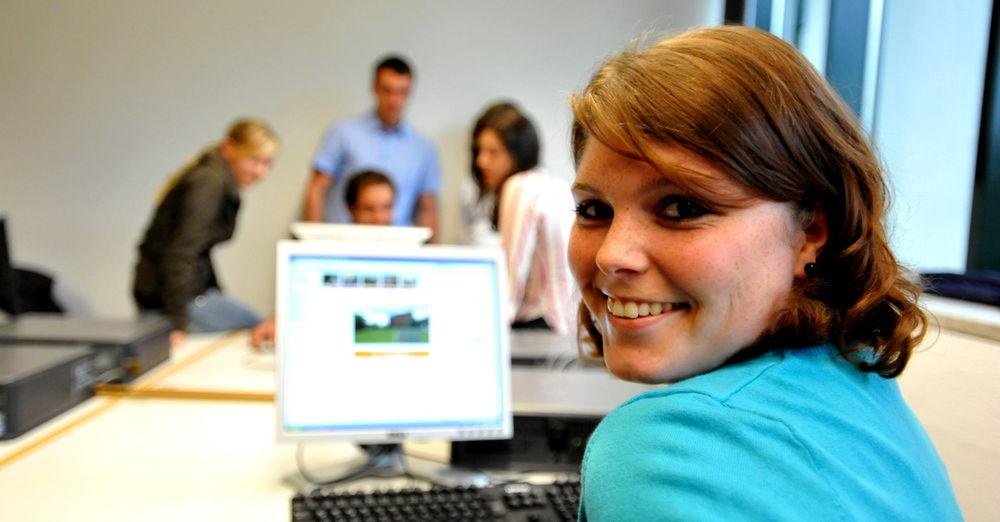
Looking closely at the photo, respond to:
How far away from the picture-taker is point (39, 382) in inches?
62.5

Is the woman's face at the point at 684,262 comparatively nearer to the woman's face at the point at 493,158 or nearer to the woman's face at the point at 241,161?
the woman's face at the point at 493,158

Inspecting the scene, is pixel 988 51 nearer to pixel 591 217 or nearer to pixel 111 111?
pixel 591 217

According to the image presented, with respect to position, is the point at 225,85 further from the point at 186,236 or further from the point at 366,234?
the point at 366,234

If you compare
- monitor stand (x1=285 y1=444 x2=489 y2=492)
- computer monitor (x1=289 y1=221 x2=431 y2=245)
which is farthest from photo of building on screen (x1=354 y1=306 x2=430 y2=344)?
computer monitor (x1=289 y1=221 x2=431 y2=245)

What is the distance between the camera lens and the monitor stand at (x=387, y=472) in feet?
4.53

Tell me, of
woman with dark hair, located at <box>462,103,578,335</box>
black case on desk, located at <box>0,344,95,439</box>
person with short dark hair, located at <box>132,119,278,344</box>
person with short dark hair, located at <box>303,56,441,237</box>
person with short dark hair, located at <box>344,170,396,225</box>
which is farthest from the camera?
person with short dark hair, located at <box>303,56,441,237</box>

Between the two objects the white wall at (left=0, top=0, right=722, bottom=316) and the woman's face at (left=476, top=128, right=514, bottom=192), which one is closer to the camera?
the woman's face at (left=476, top=128, right=514, bottom=192)

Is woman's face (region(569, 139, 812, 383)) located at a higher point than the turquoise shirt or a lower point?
higher

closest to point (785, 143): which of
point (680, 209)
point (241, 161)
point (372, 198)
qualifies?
point (680, 209)

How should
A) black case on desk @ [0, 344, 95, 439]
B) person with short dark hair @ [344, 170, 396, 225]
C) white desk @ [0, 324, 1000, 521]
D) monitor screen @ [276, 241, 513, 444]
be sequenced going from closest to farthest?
white desk @ [0, 324, 1000, 521] → monitor screen @ [276, 241, 513, 444] → black case on desk @ [0, 344, 95, 439] → person with short dark hair @ [344, 170, 396, 225]

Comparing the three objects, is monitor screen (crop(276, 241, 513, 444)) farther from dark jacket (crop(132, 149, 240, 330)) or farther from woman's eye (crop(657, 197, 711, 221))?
dark jacket (crop(132, 149, 240, 330))

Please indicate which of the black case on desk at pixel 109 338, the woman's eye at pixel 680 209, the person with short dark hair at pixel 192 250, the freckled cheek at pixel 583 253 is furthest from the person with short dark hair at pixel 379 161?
the woman's eye at pixel 680 209

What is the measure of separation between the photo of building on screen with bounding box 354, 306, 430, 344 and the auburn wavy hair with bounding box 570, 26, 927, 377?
710 millimetres

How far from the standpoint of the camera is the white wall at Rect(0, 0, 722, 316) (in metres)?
4.22
